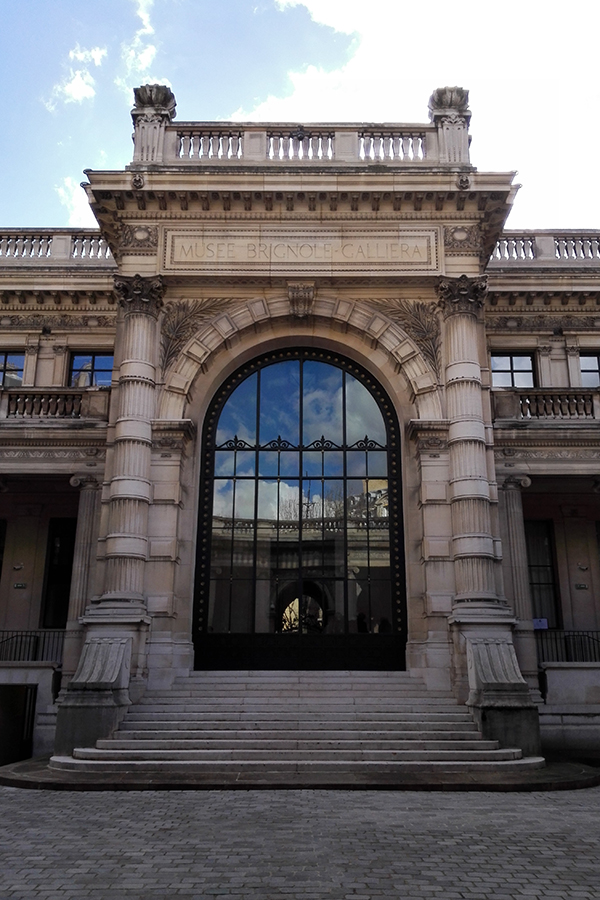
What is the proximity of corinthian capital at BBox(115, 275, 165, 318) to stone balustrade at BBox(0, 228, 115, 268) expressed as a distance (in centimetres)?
562

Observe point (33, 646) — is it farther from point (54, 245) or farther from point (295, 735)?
point (54, 245)


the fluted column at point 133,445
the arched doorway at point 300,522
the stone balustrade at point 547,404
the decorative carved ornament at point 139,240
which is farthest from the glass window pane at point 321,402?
the decorative carved ornament at point 139,240

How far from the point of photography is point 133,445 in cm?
1705

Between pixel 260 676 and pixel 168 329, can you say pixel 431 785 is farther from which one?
pixel 168 329

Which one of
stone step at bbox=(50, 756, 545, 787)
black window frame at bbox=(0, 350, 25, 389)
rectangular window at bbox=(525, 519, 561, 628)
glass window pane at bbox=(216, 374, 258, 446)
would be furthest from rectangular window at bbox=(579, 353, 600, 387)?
black window frame at bbox=(0, 350, 25, 389)

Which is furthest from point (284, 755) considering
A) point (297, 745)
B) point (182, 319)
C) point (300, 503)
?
point (182, 319)

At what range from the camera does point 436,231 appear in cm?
1861

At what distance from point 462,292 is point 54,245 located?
1292 cm

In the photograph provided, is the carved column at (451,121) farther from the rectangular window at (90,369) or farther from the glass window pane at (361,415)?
the rectangular window at (90,369)

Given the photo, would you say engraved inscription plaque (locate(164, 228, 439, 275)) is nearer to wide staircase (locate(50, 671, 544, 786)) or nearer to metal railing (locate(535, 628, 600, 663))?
wide staircase (locate(50, 671, 544, 786))

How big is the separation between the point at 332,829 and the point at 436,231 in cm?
1426

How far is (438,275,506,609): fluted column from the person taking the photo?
16.1 m

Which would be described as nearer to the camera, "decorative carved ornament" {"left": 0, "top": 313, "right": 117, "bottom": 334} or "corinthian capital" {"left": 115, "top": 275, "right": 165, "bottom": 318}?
"corinthian capital" {"left": 115, "top": 275, "right": 165, "bottom": 318}

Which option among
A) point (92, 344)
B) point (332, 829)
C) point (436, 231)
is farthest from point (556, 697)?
point (92, 344)
